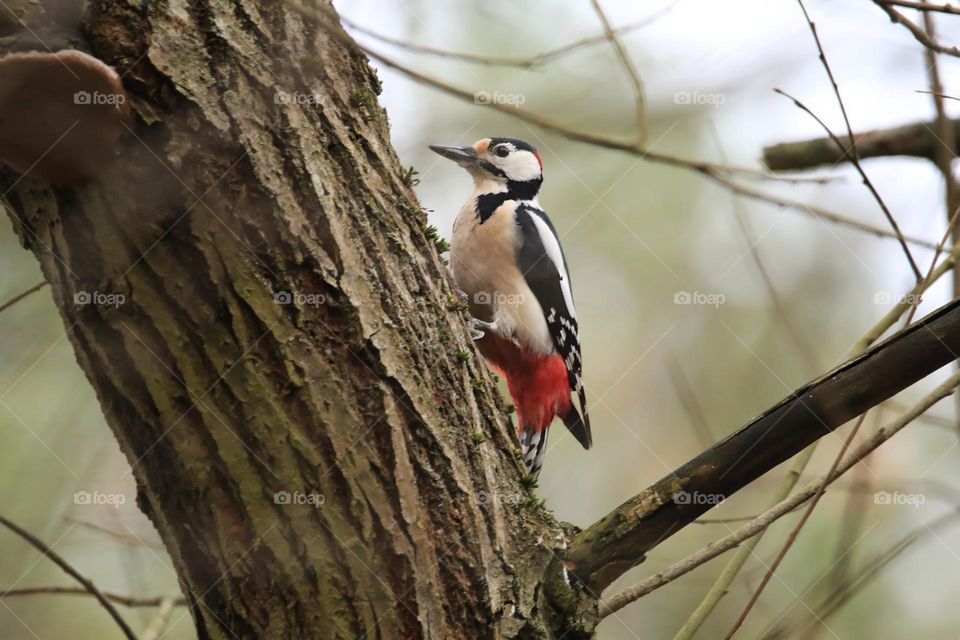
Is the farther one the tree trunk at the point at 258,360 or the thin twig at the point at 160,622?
the thin twig at the point at 160,622

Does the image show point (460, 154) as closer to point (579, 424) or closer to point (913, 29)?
point (579, 424)

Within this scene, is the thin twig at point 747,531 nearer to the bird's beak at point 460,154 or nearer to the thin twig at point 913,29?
the thin twig at point 913,29

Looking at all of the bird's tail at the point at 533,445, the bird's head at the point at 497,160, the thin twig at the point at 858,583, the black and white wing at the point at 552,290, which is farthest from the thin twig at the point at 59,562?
the bird's head at the point at 497,160

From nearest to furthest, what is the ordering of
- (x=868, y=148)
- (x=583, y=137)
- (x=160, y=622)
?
1. (x=583, y=137)
2. (x=160, y=622)
3. (x=868, y=148)

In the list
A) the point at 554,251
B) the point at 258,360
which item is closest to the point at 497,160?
the point at 554,251

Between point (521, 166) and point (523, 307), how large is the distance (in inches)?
37.5

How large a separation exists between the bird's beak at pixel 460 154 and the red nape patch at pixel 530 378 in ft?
3.23

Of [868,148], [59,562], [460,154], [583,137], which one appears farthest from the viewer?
[460,154]

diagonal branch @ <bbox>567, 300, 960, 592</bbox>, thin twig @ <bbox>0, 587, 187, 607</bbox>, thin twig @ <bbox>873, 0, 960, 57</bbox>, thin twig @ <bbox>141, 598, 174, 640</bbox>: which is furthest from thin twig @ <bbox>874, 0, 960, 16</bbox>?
thin twig @ <bbox>141, 598, 174, 640</bbox>

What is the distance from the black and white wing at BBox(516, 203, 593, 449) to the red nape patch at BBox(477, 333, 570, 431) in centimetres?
12

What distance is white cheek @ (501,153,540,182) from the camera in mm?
4504

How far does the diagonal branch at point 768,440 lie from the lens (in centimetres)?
162

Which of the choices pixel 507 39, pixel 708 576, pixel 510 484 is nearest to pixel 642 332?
pixel 708 576

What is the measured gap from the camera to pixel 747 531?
1884mm
